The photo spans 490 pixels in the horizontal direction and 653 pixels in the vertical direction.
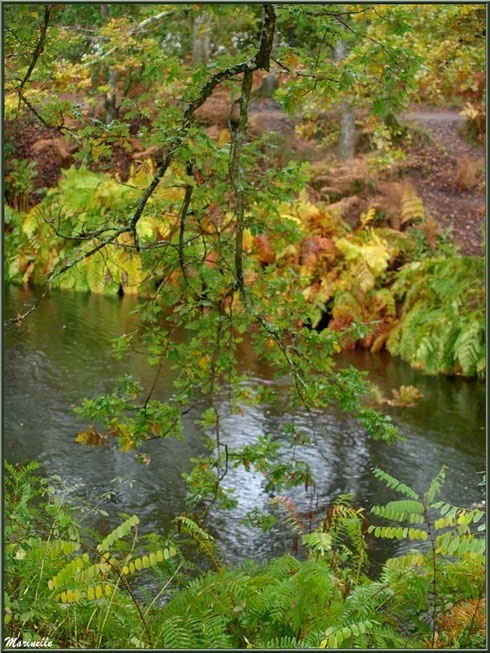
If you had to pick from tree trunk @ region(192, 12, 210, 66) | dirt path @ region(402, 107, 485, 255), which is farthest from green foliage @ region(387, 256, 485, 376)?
tree trunk @ region(192, 12, 210, 66)

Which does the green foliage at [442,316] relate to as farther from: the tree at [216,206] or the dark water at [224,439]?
the tree at [216,206]

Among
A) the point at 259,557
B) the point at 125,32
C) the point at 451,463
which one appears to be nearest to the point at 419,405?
the point at 451,463

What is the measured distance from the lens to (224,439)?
239 inches

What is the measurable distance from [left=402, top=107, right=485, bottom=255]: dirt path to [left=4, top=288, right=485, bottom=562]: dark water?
179 inches

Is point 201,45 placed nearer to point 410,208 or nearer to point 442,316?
point 410,208

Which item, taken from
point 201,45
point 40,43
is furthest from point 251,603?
point 201,45

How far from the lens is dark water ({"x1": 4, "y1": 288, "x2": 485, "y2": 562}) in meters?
4.82

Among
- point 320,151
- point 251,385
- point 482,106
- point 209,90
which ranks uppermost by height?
point 482,106

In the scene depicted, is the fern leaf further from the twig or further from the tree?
the twig

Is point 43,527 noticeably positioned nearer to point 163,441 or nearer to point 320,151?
point 163,441

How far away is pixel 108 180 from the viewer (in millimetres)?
12078

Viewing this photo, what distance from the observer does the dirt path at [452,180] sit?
12.4 meters

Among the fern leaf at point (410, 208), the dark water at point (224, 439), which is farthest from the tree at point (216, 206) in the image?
the fern leaf at point (410, 208)

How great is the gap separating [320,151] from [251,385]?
781 centimetres
